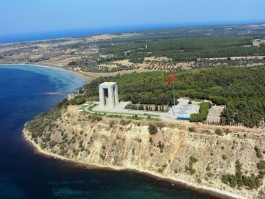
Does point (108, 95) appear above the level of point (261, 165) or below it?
above

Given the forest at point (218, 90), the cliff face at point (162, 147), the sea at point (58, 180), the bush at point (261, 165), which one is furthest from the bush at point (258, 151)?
the sea at point (58, 180)

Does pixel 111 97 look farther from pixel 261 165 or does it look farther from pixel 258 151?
pixel 261 165

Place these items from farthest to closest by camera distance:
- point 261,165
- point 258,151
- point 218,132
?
1. point 218,132
2. point 258,151
3. point 261,165

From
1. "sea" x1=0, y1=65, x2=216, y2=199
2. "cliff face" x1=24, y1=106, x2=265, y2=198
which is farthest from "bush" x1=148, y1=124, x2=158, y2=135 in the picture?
"sea" x1=0, y1=65, x2=216, y2=199

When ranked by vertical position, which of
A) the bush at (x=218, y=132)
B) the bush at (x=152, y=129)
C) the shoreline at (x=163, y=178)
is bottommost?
the shoreline at (x=163, y=178)

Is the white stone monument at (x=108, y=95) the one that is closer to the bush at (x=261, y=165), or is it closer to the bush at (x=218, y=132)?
the bush at (x=218, y=132)

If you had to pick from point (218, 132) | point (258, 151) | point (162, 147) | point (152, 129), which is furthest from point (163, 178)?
point (258, 151)
